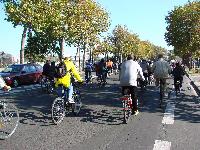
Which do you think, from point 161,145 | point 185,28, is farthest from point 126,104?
point 185,28

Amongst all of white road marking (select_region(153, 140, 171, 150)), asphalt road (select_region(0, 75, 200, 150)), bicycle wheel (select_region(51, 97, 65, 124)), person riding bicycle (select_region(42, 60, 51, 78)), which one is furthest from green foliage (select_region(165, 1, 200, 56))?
white road marking (select_region(153, 140, 171, 150))

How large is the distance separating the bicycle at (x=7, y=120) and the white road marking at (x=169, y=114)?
14.7ft

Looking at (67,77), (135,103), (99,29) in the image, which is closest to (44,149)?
(67,77)

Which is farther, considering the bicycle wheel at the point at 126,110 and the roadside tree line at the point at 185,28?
the roadside tree line at the point at 185,28

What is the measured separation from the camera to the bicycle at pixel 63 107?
37.0ft

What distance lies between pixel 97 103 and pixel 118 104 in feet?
2.84

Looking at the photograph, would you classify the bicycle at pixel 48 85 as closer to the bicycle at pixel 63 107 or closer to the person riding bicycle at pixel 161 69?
the person riding bicycle at pixel 161 69

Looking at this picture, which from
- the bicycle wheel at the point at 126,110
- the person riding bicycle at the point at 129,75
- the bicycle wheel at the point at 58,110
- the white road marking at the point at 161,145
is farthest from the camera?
the person riding bicycle at the point at 129,75

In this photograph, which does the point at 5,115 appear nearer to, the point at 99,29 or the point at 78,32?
the point at 78,32

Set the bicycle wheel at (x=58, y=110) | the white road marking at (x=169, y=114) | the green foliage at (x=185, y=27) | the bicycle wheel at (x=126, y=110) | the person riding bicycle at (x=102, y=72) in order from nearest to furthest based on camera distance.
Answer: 1. the bicycle wheel at (x=58, y=110)
2. the bicycle wheel at (x=126, y=110)
3. the white road marking at (x=169, y=114)
4. the person riding bicycle at (x=102, y=72)
5. the green foliage at (x=185, y=27)

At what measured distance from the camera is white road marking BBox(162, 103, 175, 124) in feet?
40.3

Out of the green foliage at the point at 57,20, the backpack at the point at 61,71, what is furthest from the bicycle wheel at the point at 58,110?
the green foliage at the point at 57,20

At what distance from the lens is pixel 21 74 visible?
29.5 meters

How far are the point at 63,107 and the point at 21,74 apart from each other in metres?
18.3
